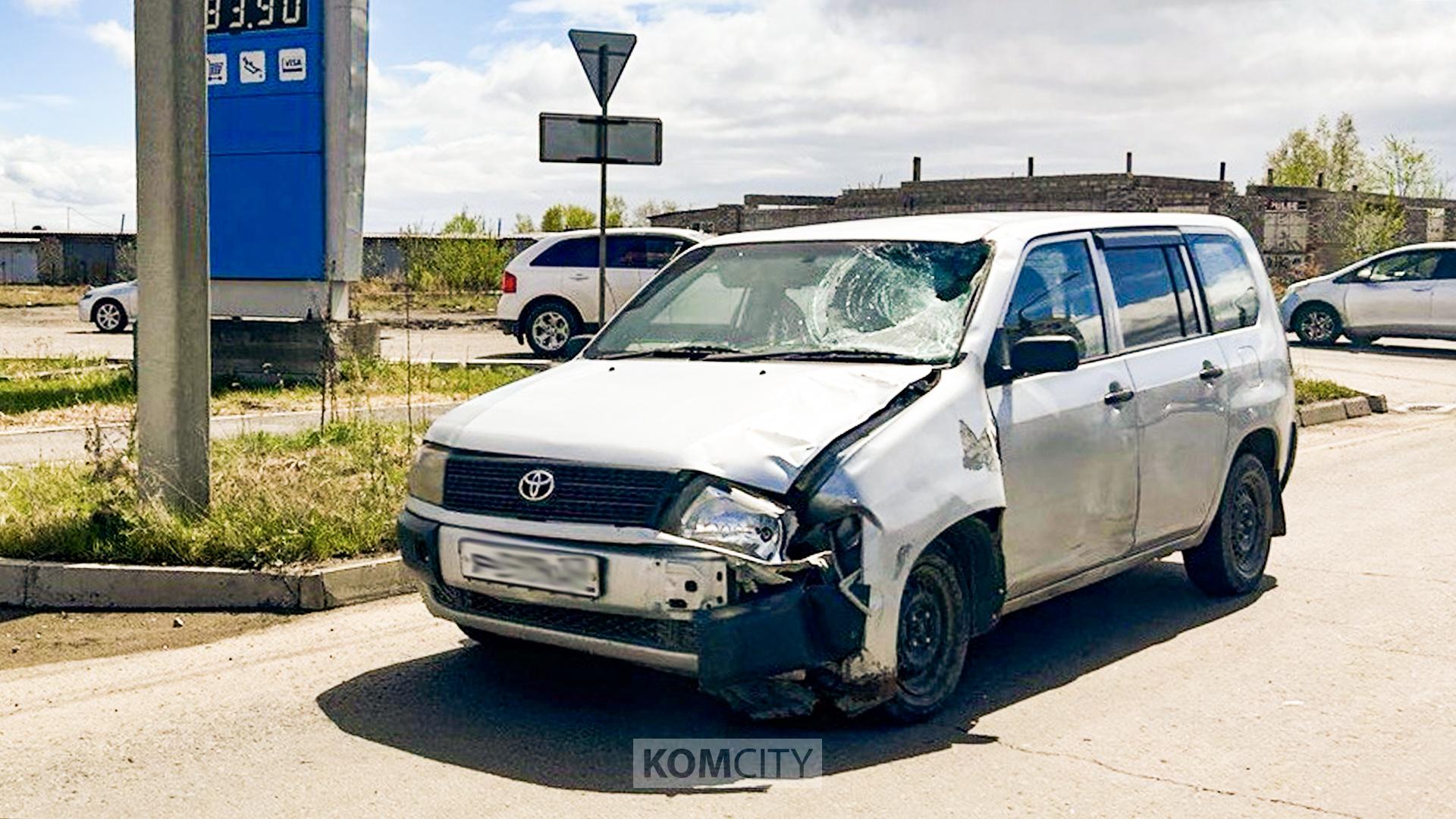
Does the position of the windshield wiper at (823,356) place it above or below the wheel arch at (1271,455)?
above

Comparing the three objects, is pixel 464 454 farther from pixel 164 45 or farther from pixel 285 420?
pixel 285 420

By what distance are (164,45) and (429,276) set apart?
2633 centimetres

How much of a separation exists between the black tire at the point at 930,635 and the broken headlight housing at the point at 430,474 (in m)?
1.60

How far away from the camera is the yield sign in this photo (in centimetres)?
1228

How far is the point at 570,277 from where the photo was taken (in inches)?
819

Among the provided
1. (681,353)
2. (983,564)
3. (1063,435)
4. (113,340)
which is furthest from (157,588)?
(113,340)

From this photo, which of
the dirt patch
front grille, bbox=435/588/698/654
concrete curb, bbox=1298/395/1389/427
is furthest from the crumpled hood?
concrete curb, bbox=1298/395/1389/427

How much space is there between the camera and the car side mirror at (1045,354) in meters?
5.67

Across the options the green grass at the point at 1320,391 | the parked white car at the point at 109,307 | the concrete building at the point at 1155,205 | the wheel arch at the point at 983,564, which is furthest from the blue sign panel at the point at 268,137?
the concrete building at the point at 1155,205

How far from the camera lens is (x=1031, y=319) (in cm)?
605

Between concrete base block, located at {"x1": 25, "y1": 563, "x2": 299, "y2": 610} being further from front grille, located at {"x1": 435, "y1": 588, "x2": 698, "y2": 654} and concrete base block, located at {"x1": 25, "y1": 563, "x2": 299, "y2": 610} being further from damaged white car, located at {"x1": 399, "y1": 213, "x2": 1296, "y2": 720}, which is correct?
front grille, located at {"x1": 435, "y1": 588, "x2": 698, "y2": 654}

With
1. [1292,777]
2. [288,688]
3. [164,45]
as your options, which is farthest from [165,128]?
[1292,777]

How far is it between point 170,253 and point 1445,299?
21149 millimetres

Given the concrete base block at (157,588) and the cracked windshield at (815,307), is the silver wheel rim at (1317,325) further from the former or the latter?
the concrete base block at (157,588)
